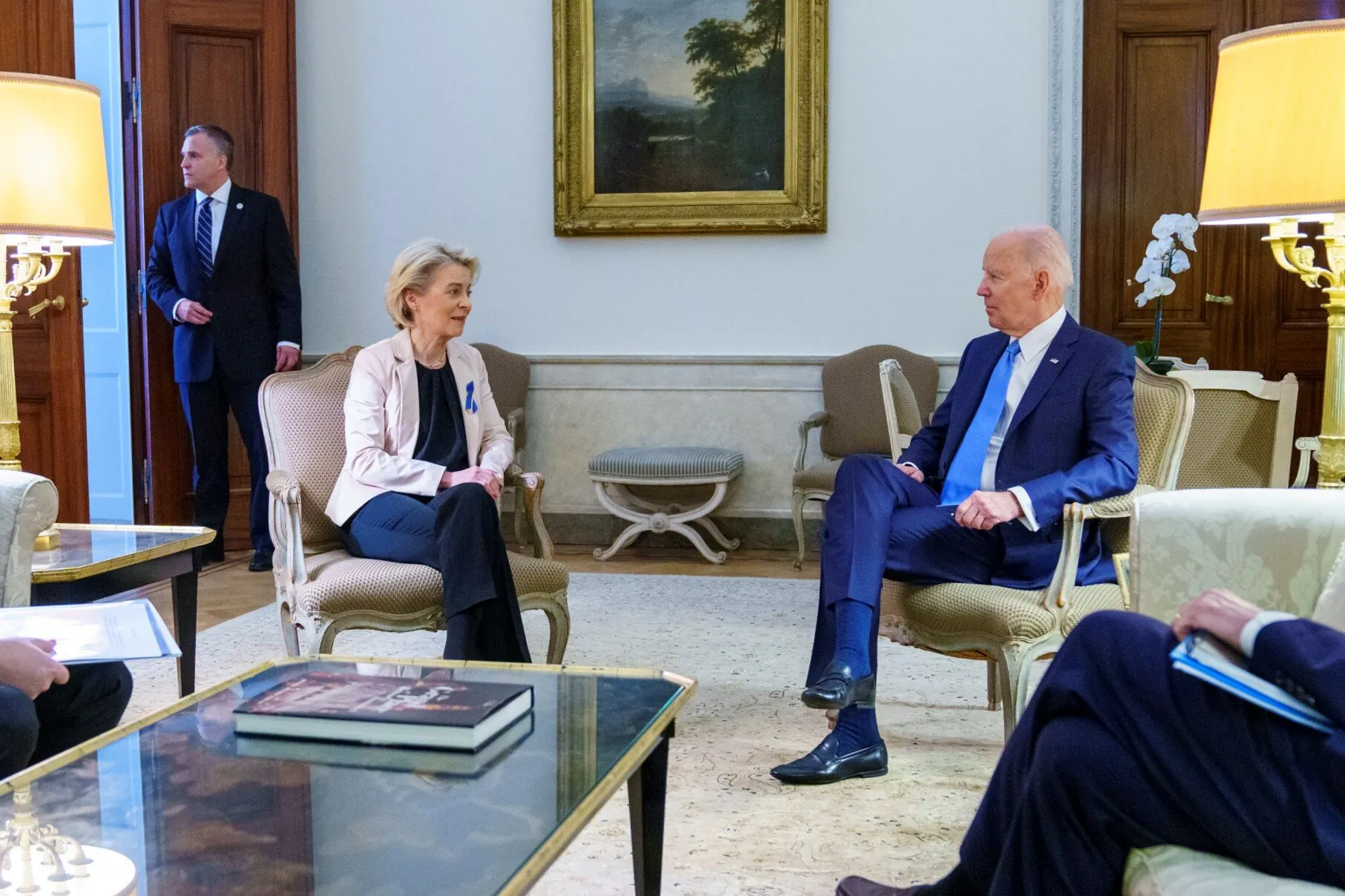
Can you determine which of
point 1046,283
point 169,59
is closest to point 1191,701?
point 1046,283

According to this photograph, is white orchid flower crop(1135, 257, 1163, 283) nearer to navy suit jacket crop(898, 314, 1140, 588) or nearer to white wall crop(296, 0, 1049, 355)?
white wall crop(296, 0, 1049, 355)

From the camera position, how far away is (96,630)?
1.88 metres

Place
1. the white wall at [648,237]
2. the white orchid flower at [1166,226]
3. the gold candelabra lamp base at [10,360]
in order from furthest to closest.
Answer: the white wall at [648,237] → the white orchid flower at [1166,226] → the gold candelabra lamp base at [10,360]

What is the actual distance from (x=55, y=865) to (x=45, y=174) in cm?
206

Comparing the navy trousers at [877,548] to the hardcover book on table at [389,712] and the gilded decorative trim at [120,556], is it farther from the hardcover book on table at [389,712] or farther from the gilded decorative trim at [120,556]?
the gilded decorative trim at [120,556]

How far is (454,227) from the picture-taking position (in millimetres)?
6070

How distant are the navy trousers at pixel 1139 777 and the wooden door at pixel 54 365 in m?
3.86

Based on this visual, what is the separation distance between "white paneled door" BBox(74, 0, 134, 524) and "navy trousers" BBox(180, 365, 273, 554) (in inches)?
36.5

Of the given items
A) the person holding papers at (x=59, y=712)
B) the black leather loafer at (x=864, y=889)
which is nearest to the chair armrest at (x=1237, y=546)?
the black leather loafer at (x=864, y=889)

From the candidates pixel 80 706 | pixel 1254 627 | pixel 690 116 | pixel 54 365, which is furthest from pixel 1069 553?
pixel 690 116

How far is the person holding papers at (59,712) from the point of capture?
1.86 metres

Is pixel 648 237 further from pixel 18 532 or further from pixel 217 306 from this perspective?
pixel 18 532

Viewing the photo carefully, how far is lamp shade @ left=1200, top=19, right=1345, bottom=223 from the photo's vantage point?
7.68 feet

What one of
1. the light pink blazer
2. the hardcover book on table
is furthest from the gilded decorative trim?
the hardcover book on table
